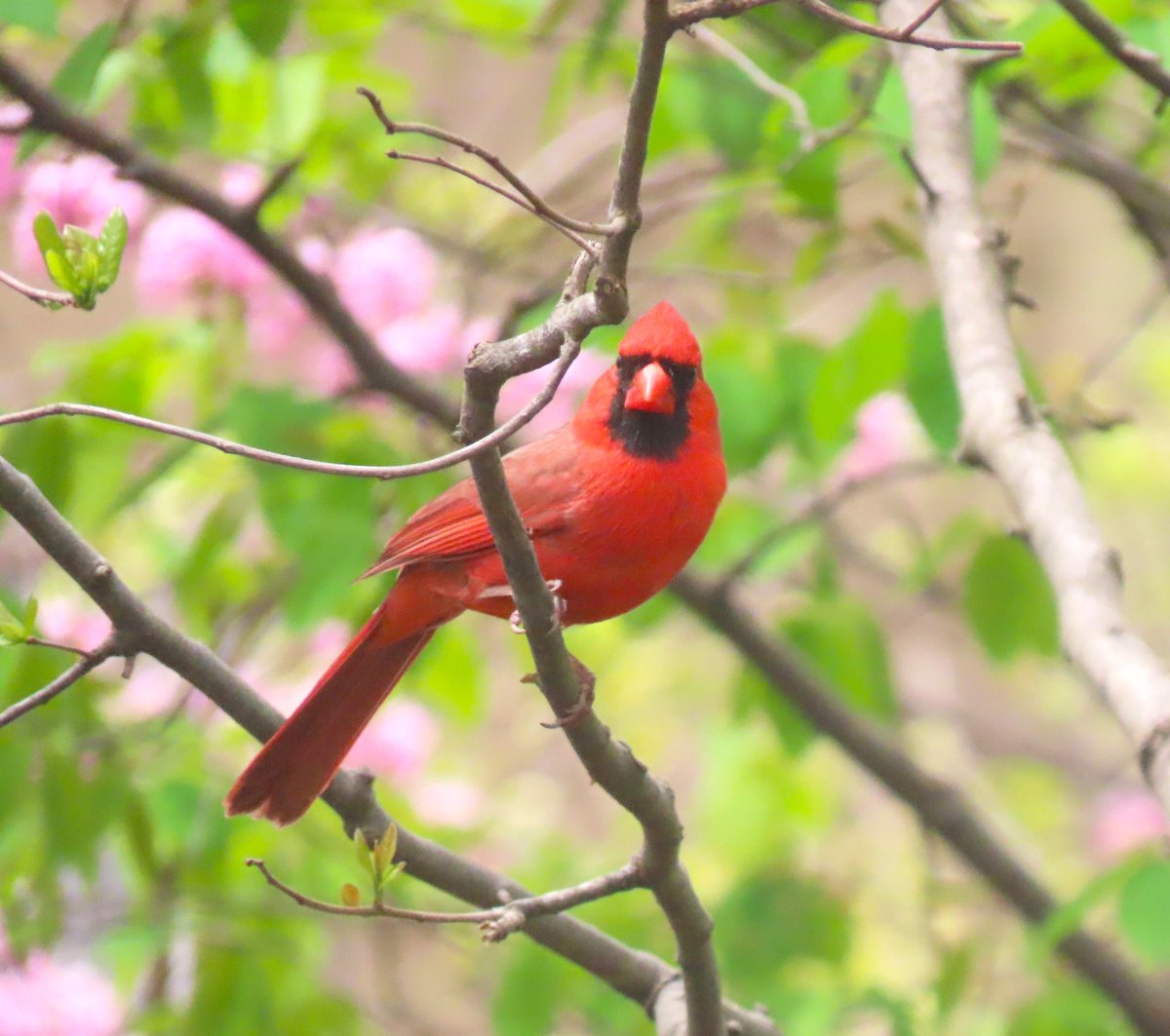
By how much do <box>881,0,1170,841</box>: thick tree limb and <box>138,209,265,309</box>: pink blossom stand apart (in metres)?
1.29

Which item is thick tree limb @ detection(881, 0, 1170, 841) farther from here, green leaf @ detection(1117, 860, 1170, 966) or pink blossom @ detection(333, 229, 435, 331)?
pink blossom @ detection(333, 229, 435, 331)

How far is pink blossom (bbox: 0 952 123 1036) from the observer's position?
8.38ft

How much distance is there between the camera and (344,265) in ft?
10.6

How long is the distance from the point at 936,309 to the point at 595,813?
440cm

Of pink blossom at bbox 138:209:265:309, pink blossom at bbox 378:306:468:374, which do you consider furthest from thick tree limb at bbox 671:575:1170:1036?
pink blossom at bbox 138:209:265:309

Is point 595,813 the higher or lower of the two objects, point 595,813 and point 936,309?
the lower

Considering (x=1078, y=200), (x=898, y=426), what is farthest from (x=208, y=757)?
(x=1078, y=200)

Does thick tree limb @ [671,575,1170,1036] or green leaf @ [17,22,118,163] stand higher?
green leaf @ [17,22,118,163]

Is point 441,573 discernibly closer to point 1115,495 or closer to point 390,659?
point 390,659

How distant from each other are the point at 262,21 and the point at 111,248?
1.21m

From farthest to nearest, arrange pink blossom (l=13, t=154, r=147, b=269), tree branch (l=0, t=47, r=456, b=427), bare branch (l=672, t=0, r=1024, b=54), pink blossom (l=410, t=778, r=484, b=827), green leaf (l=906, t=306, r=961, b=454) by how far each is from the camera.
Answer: pink blossom (l=410, t=778, r=484, b=827) < pink blossom (l=13, t=154, r=147, b=269) < green leaf (l=906, t=306, r=961, b=454) < tree branch (l=0, t=47, r=456, b=427) < bare branch (l=672, t=0, r=1024, b=54)

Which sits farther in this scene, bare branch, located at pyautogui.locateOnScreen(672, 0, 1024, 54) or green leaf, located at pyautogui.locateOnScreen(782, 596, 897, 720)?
green leaf, located at pyautogui.locateOnScreen(782, 596, 897, 720)

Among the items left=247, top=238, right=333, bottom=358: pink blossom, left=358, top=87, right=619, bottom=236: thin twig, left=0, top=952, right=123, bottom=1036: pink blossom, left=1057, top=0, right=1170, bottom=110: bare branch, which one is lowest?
left=0, top=952, right=123, bottom=1036: pink blossom

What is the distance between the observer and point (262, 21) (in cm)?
252
